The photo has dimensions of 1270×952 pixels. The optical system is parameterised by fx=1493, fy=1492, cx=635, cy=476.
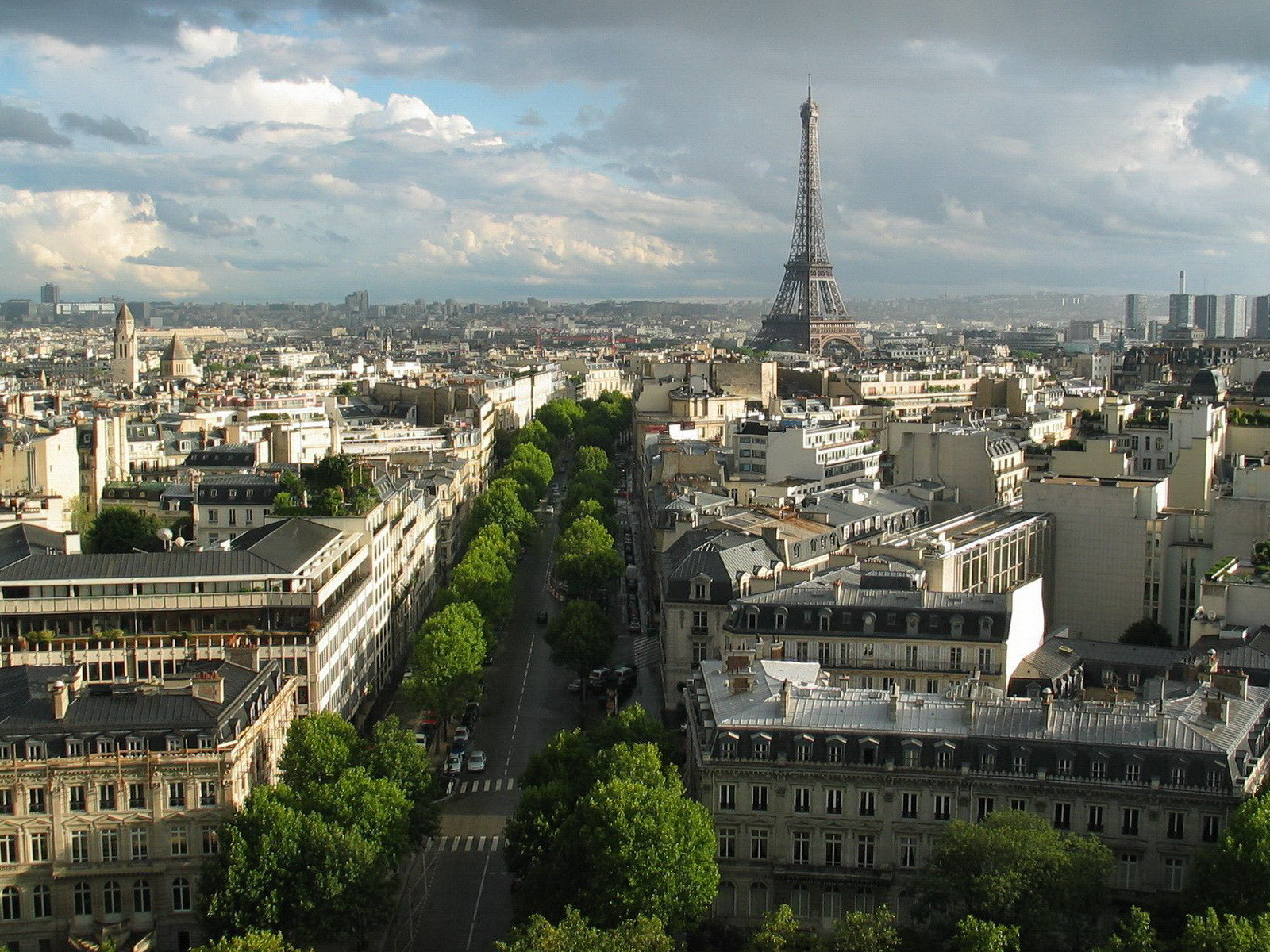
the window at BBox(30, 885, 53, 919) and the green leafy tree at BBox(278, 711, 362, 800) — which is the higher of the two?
the green leafy tree at BBox(278, 711, 362, 800)

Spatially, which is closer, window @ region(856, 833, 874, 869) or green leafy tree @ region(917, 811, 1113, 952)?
green leafy tree @ region(917, 811, 1113, 952)

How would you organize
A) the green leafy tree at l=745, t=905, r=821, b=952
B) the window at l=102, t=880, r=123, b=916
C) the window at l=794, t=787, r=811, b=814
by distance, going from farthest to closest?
the window at l=102, t=880, r=123, b=916 → the window at l=794, t=787, r=811, b=814 → the green leafy tree at l=745, t=905, r=821, b=952

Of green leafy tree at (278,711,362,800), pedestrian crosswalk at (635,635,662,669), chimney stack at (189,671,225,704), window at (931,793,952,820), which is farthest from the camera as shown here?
pedestrian crosswalk at (635,635,662,669)

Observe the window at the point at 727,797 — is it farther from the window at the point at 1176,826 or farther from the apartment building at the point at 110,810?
the apartment building at the point at 110,810

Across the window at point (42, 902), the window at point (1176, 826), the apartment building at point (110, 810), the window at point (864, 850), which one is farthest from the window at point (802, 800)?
the window at point (42, 902)

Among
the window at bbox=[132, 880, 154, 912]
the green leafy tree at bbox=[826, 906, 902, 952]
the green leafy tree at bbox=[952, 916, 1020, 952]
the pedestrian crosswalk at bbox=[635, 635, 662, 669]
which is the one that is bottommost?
the window at bbox=[132, 880, 154, 912]

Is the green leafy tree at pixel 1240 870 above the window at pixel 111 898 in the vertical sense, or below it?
above

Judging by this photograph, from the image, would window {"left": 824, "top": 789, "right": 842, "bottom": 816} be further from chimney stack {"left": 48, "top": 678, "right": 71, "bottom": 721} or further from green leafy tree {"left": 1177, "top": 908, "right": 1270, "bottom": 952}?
chimney stack {"left": 48, "top": 678, "right": 71, "bottom": 721}

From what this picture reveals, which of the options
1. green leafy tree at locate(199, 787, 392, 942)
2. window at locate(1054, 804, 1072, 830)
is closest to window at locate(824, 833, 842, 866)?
window at locate(1054, 804, 1072, 830)
